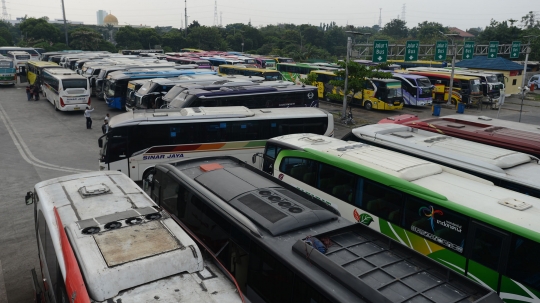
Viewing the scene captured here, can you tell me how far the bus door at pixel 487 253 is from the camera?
6464 millimetres

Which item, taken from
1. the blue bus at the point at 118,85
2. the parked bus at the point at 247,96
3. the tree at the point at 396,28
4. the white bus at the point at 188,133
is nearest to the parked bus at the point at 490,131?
the white bus at the point at 188,133

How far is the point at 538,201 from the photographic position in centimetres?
715

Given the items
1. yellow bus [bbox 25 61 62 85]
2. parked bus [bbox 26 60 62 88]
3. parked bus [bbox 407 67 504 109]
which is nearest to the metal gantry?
parked bus [bbox 407 67 504 109]

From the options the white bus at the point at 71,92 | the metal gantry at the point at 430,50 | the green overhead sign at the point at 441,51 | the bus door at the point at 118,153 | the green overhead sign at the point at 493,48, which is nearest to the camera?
the bus door at the point at 118,153

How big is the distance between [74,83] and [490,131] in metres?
22.4

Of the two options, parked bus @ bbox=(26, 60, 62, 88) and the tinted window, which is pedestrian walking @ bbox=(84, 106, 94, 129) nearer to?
parked bus @ bbox=(26, 60, 62, 88)

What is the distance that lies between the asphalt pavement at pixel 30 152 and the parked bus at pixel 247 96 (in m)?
2.79

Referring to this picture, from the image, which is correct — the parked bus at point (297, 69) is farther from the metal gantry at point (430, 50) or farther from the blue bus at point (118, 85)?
the blue bus at point (118, 85)

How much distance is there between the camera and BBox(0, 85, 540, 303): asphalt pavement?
896cm

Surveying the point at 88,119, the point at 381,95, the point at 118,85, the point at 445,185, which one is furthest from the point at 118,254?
the point at 381,95

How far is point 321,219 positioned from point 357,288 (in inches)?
68.5

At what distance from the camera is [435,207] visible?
7379mm

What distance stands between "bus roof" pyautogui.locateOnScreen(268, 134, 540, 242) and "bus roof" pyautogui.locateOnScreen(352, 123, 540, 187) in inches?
38.2

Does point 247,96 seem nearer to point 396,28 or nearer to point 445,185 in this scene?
point 445,185
